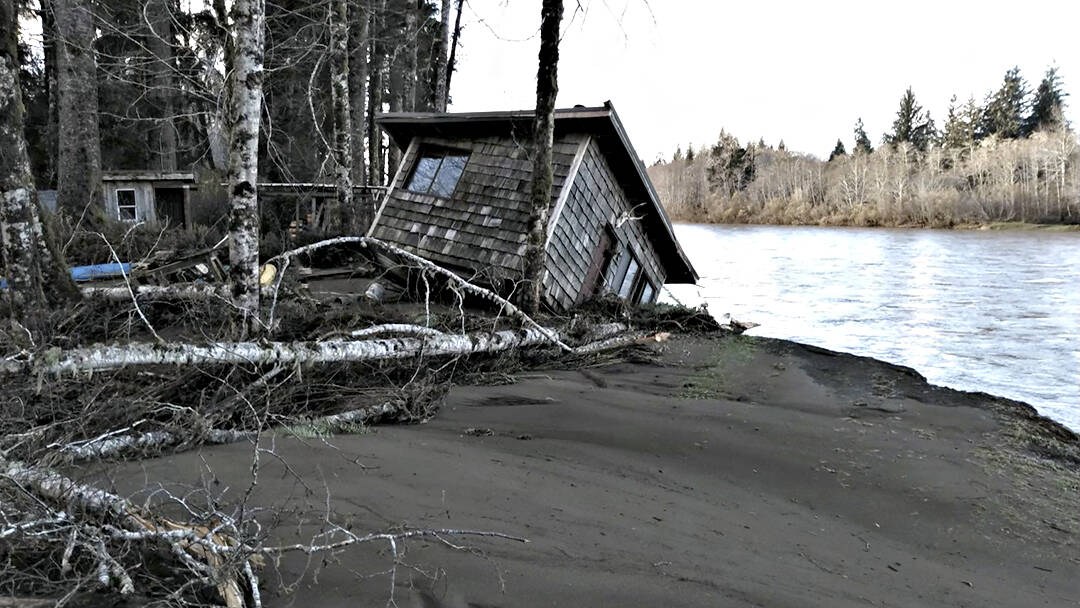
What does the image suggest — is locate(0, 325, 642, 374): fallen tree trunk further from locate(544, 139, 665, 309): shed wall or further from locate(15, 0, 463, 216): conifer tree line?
locate(544, 139, 665, 309): shed wall

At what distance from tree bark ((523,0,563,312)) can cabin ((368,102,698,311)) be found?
60 cm

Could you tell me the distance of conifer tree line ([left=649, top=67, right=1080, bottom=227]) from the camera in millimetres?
52875

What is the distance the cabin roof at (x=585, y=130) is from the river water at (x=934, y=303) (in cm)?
419

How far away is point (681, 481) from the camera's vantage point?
5.89 metres

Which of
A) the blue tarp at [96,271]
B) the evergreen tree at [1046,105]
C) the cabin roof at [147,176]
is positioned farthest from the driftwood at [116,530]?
the evergreen tree at [1046,105]

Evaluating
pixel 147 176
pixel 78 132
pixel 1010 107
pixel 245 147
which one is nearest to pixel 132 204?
pixel 147 176

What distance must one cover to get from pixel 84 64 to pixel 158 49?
651 centimetres

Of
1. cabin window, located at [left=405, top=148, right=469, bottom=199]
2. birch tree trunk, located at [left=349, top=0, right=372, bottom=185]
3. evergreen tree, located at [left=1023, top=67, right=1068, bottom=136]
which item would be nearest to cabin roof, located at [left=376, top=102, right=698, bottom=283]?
cabin window, located at [left=405, top=148, right=469, bottom=199]

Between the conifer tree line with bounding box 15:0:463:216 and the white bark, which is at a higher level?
the conifer tree line with bounding box 15:0:463:216

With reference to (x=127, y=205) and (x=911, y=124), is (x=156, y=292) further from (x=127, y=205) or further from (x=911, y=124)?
(x=911, y=124)

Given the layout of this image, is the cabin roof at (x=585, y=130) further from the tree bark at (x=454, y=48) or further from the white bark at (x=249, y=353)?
the tree bark at (x=454, y=48)

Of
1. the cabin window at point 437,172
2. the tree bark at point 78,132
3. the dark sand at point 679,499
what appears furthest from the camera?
the tree bark at point 78,132

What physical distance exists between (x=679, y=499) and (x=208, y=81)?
715 cm

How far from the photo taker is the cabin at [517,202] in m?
11.8
